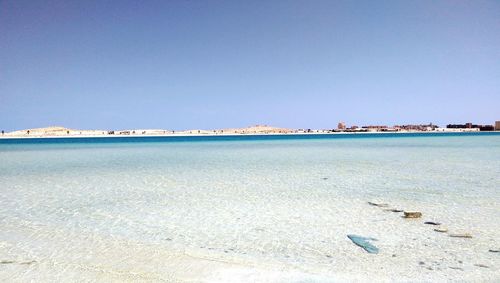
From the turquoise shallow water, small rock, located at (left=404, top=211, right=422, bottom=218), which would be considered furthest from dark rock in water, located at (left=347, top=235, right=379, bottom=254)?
small rock, located at (left=404, top=211, right=422, bottom=218)

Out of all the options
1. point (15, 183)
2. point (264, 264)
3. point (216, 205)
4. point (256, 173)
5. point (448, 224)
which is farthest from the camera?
point (256, 173)

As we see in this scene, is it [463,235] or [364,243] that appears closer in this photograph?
[364,243]

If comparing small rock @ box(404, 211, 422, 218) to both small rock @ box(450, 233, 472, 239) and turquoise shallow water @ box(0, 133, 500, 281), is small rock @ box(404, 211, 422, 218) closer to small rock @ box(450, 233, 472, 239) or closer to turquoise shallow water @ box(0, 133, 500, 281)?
turquoise shallow water @ box(0, 133, 500, 281)

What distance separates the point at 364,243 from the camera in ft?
15.1

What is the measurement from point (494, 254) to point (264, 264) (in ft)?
9.45

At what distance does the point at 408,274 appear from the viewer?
3.57 m

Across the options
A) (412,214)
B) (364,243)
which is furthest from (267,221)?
(412,214)

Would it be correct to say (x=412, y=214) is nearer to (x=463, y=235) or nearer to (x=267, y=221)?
(x=463, y=235)

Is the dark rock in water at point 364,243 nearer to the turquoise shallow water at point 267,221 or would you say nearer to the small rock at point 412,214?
the turquoise shallow water at point 267,221

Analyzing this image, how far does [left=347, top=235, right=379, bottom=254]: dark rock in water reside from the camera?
169 inches

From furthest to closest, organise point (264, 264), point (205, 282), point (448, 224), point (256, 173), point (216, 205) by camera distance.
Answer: point (256, 173) → point (216, 205) → point (448, 224) → point (264, 264) → point (205, 282)

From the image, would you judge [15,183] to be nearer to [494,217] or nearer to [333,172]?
[333,172]

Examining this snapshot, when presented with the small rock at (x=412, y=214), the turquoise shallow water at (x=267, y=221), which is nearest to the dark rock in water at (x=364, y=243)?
the turquoise shallow water at (x=267, y=221)

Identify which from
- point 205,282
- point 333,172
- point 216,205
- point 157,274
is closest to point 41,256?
point 157,274
